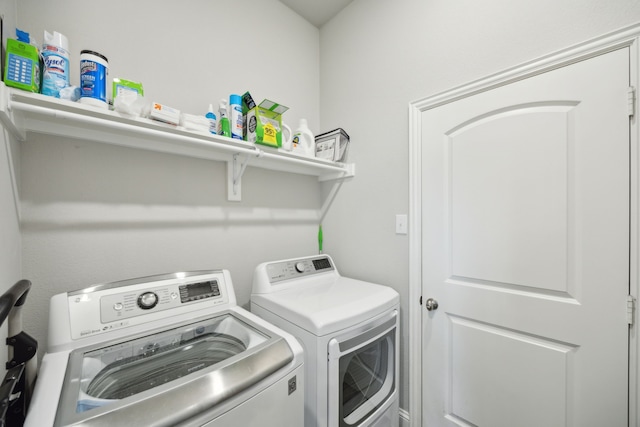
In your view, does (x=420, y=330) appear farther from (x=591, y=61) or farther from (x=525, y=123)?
(x=591, y=61)

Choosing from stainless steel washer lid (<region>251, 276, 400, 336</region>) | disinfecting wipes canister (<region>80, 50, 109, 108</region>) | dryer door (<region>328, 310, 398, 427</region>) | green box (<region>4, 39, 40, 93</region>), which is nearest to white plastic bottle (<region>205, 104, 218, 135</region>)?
disinfecting wipes canister (<region>80, 50, 109, 108</region>)

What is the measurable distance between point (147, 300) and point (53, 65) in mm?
985

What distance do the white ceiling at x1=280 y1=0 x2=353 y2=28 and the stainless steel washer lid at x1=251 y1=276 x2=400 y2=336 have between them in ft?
7.13

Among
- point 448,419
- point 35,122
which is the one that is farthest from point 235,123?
point 448,419

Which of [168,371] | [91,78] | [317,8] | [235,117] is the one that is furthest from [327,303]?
[317,8]

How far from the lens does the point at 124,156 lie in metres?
1.28

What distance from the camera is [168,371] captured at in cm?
97

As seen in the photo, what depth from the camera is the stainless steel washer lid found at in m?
1.12

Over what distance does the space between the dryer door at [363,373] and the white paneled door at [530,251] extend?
251mm

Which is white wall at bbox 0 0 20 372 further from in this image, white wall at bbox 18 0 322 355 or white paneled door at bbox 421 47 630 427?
white paneled door at bbox 421 47 630 427

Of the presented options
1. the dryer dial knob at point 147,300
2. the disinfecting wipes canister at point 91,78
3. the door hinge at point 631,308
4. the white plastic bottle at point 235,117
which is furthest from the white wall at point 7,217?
the door hinge at point 631,308

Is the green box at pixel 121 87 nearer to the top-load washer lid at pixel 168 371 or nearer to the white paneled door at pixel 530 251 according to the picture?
the top-load washer lid at pixel 168 371

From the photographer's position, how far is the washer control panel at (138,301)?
0.96m

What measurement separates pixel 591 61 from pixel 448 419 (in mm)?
1900
